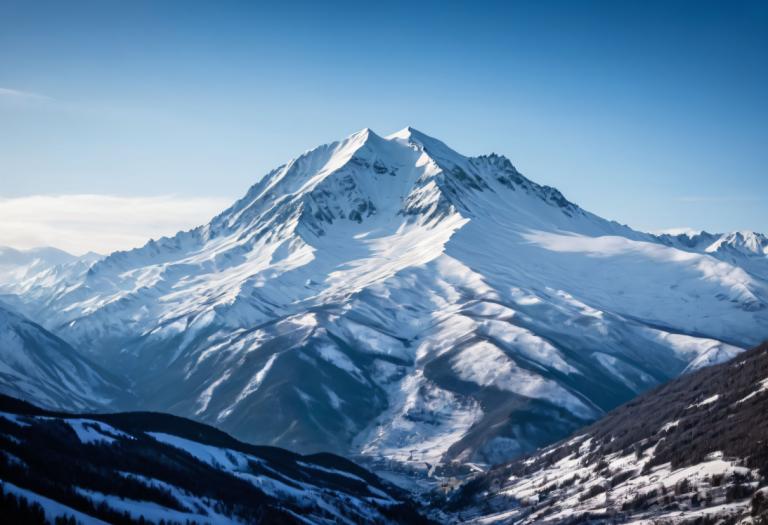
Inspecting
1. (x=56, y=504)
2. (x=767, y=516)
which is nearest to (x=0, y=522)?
(x=56, y=504)

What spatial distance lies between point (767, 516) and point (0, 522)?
438 feet

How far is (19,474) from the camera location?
19675 centimetres

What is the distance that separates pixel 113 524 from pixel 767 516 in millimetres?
119850

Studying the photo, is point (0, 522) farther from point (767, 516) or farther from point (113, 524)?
point (767, 516)

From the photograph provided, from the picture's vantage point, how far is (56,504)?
606 feet

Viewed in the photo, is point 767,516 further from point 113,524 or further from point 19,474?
point 19,474

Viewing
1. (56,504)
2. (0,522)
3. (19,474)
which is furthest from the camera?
(19,474)

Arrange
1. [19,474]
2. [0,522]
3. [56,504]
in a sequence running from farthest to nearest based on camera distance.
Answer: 1. [19,474]
2. [56,504]
3. [0,522]

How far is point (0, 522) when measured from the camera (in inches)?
6417

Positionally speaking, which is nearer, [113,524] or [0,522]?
[0,522]

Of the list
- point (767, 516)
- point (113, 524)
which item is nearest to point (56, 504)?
point (113, 524)

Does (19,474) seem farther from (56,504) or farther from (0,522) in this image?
(0,522)

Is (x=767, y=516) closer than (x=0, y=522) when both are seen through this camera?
No

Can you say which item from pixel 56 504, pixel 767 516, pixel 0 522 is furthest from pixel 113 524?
pixel 767 516
